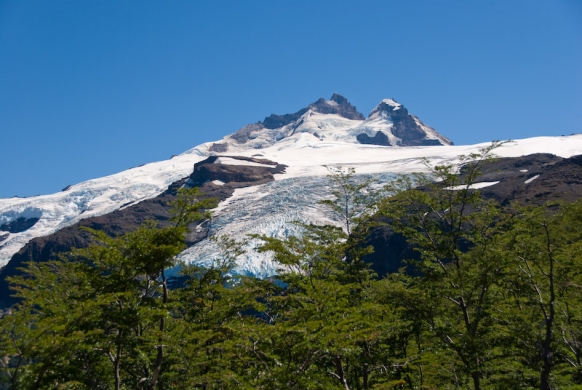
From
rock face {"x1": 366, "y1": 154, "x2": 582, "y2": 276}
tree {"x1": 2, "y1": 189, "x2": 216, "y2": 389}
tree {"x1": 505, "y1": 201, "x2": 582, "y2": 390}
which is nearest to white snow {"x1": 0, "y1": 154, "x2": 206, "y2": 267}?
rock face {"x1": 366, "y1": 154, "x2": 582, "y2": 276}

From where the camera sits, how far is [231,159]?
155m

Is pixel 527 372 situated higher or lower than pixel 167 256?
lower

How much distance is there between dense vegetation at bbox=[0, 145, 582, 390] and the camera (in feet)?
31.1

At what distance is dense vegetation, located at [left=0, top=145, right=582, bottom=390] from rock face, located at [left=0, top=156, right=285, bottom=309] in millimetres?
69782

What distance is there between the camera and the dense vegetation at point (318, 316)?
9469 millimetres

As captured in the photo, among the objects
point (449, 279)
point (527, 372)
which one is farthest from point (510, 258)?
point (527, 372)

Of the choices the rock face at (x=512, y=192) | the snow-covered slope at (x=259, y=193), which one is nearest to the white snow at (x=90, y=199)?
the snow-covered slope at (x=259, y=193)

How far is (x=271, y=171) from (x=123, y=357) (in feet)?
430

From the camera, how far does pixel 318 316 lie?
33.0 feet

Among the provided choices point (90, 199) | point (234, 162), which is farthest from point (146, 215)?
point (90, 199)

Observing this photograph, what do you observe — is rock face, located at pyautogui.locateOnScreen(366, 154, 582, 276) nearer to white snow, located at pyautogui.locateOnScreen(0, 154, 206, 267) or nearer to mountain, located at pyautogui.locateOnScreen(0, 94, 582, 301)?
mountain, located at pyautogui.locateOnScreen(0, 94, 582, 301)

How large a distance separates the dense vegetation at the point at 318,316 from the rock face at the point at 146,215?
229 ft

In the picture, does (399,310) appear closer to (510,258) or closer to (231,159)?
(510,258)

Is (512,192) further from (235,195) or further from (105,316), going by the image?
(105,316)
